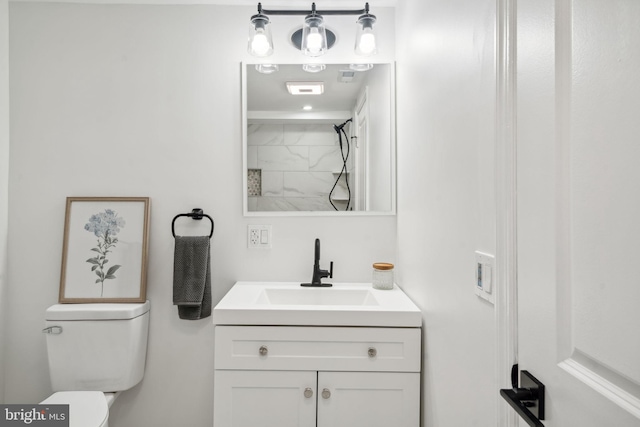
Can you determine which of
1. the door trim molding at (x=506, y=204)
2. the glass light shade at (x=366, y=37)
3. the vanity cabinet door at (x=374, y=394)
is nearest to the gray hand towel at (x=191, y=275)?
the vanity cabinet door at (x=374, y=394)

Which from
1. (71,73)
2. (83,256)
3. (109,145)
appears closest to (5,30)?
(71,73)

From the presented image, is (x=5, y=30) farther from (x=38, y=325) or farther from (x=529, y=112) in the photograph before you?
(x=529, y=112)

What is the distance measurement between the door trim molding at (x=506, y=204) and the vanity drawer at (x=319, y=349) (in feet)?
1.90

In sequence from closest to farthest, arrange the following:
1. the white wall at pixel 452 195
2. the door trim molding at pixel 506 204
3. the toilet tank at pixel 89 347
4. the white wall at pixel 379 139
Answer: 1. the door trim molding at pixel 506 204
2. the white wall at pixel 452 195
3. the toilet tank at pixel 89 347
4. the white wall at pixel 379 139

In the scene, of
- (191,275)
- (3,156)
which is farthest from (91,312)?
(3,156)

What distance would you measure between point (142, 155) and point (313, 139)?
0.86 metres

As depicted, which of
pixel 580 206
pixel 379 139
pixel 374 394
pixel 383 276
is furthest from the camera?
pixel 379 139

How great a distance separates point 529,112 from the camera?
2.15ft

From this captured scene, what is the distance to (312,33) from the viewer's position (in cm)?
171

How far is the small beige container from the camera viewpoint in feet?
5.59

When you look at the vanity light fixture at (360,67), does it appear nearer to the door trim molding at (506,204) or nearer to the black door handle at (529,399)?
the door trim molding at (506,204)

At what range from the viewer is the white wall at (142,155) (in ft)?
5.88

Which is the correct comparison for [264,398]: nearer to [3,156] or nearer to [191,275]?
[191,275]

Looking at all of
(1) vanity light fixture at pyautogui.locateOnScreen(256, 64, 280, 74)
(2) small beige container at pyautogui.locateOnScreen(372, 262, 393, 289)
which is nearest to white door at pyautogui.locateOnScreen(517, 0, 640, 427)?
(2) small beige container at pyautogui.locateOnScreen(372, 262, 393, 289)
